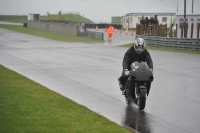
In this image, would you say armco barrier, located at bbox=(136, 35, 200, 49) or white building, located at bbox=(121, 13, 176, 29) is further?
white building, located at bbox=(121, 13, 176, 29)

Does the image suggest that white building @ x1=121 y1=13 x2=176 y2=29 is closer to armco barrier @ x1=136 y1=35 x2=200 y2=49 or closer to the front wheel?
armco barrier @ x1=136 y1=35 x2=200 y2=49

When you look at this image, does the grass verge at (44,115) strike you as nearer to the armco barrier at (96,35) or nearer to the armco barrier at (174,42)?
the armco barrier at (174,42)

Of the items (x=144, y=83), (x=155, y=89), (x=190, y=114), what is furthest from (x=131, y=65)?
(x=155, y=89)

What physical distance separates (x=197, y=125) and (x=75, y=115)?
2.42 metres

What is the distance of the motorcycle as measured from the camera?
468 inches

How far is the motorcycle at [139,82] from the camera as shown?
11898mm

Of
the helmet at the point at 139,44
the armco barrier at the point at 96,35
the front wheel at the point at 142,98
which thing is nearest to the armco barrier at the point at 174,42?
the armco barrier at the point at 96,35

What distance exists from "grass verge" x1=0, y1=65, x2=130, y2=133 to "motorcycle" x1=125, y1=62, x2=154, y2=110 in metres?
1.21

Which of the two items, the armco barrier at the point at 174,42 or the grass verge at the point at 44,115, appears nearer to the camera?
the grass verge at the point at 44,115

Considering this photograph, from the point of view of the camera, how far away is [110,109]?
12188mm

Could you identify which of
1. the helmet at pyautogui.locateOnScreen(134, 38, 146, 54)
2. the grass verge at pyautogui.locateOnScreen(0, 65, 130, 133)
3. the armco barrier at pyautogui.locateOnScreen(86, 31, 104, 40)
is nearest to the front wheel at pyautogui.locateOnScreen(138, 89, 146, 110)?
the helmet at pyautogui.locateOnScreen(134, 38, 146, 54)

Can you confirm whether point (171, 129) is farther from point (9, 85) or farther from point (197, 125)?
point (9, 85)

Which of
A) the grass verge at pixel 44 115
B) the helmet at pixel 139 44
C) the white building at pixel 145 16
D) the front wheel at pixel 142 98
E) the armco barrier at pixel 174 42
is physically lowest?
the grass verge at pixel 44 115

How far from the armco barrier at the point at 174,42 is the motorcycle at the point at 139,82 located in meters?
24.6
